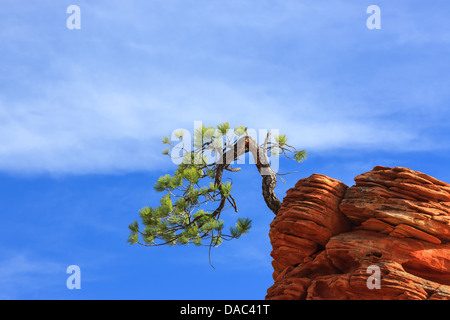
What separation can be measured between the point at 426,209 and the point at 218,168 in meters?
4.83

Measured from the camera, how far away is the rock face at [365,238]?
7859 millimetres

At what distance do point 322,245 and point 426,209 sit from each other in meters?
1.89

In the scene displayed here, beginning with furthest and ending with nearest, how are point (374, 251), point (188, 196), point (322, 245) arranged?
point (188, 196), point (322, 245), point (374, 251)

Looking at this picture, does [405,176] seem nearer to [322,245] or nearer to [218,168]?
[322,245]

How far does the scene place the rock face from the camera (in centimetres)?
786

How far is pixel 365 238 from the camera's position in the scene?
8.51 m
